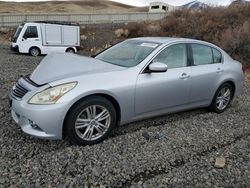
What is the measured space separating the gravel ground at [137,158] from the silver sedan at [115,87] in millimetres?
273

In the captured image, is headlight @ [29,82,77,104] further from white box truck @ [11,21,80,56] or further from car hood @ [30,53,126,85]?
white box truck @ [11,21,80,56]

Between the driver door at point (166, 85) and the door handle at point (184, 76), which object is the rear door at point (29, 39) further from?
the door handle at point (184, 76)

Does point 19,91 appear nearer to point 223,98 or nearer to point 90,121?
point 90,121

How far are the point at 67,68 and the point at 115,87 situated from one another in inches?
31.5

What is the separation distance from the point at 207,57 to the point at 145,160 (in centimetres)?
269

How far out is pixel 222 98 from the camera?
593 cm

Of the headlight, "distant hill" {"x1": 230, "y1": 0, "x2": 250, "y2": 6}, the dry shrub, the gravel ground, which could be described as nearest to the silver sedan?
the headlight

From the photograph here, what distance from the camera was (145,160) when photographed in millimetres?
3824

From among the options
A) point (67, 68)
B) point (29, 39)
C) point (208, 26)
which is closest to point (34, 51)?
point (29, 39)

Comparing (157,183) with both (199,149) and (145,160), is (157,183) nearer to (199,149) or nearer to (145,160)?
(145,160)

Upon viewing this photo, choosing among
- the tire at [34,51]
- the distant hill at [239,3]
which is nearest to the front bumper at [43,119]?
the tire at [34,51]

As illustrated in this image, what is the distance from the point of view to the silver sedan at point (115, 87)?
3.87 m

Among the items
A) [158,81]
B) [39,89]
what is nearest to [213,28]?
[158,81]

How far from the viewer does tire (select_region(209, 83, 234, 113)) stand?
578cm
